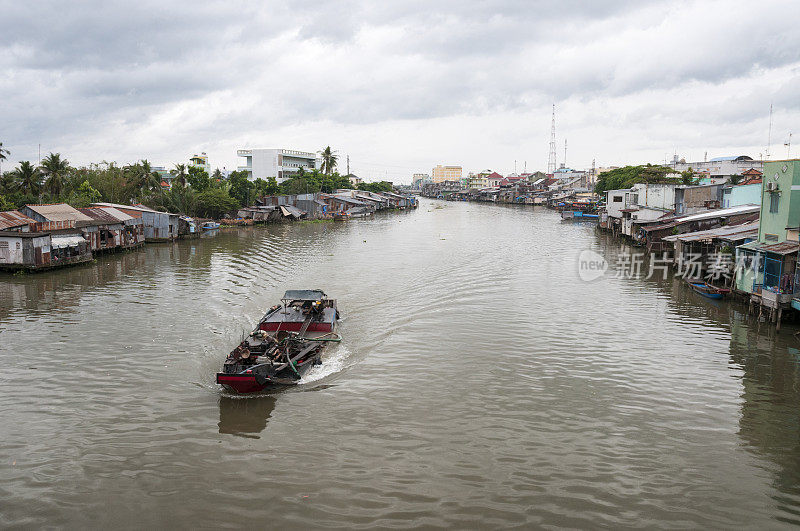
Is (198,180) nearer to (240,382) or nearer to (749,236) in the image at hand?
(240,382)

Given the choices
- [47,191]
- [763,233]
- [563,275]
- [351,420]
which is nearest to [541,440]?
[351,420]

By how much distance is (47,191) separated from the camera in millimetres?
48312

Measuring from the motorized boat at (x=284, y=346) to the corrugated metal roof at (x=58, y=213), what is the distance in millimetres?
21640

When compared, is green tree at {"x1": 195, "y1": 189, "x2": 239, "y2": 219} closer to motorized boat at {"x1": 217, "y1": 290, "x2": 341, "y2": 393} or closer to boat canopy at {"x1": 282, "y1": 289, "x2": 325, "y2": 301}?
motorized boat at {"x1": 217, "y1": 290, "x2": 341, "y2": 393}

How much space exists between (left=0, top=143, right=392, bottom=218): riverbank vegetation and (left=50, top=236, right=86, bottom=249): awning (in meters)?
10.6

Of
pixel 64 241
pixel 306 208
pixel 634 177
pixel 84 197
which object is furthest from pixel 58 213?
pixel 634 177

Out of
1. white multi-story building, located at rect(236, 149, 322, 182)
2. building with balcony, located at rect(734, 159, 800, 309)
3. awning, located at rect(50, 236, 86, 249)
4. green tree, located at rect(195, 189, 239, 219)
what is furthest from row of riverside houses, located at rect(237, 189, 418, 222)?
building with balcony, located at rect(734, 159, 800, 309)

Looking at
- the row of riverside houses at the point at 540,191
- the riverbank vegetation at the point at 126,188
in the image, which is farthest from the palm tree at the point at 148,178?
the row of riverside houses at the point at 540,191

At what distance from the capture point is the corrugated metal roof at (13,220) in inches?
1173

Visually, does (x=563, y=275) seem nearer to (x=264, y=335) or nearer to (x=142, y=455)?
(x=264, y=335)

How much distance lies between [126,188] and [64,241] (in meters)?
27.4

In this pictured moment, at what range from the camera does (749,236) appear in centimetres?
2422

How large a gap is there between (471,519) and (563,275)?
78.4 feet

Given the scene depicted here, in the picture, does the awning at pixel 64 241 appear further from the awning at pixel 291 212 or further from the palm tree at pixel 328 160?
the palm tree at pixel 328 160
